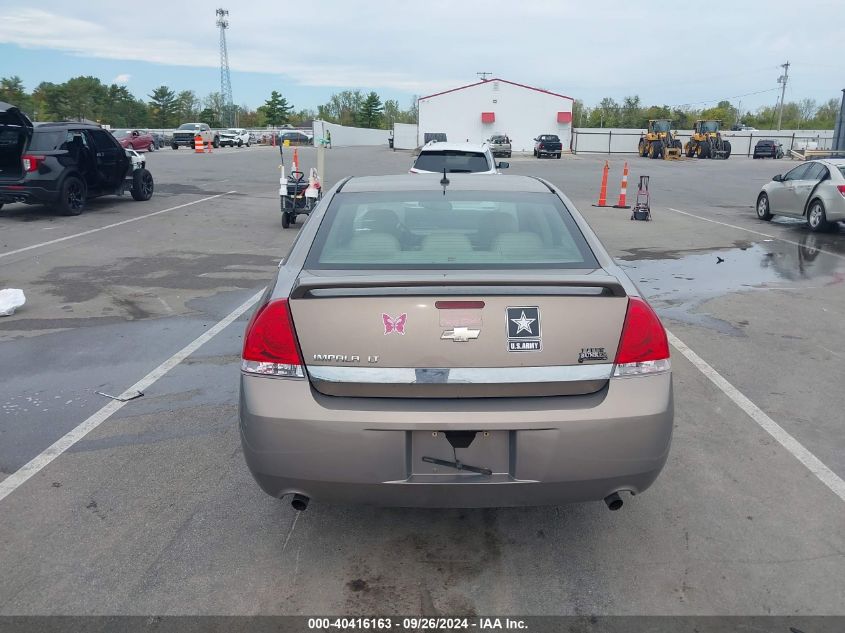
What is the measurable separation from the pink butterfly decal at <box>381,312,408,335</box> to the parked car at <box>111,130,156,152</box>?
1608 inches

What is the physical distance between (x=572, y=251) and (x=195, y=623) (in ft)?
7.79

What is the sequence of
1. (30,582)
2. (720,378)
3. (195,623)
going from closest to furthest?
(195,623), (30,582), (720,378)

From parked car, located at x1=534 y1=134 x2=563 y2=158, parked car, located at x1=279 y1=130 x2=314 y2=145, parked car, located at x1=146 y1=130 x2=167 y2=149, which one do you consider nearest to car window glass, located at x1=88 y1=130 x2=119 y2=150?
parked car, located at x1=146 y1=130 x2=167 y2=149

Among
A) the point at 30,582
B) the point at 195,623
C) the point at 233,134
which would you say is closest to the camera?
the point at 195,623

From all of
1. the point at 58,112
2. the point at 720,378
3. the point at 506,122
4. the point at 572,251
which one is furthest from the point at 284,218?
the point at 58,112

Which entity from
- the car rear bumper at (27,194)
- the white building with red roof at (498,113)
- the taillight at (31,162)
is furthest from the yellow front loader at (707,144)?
the taillight at (31,162)

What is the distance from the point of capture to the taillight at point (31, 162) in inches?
552

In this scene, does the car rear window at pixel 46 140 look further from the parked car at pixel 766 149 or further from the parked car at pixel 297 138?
the parked car at pixel 766 149

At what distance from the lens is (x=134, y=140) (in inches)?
1657

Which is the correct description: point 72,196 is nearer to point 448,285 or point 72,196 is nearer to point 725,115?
point 448,285

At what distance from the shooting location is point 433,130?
73812 mm

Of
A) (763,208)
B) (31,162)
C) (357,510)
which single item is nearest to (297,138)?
(31,162)

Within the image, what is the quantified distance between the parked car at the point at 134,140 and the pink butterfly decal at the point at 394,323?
40.8 metres

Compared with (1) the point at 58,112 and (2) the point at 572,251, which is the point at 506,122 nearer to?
(1) the point at 58,112
